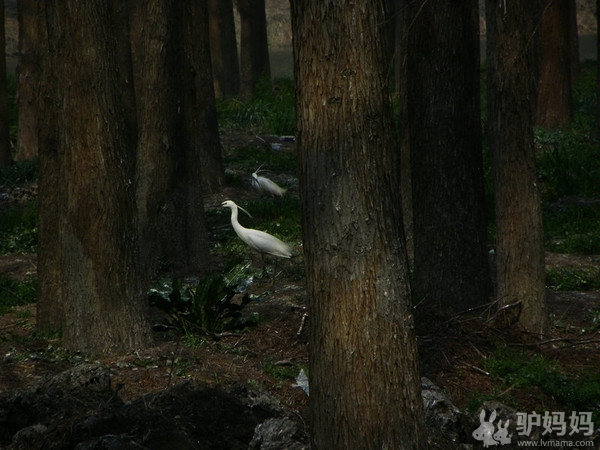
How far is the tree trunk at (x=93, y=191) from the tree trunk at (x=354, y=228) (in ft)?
10.2

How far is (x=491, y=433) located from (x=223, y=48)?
22844mm

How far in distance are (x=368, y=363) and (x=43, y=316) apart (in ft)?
16.1

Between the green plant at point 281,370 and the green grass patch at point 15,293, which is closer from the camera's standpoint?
the green plant at point 281,370

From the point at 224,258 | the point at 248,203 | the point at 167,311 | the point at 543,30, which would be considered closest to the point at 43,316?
the point at 167,311

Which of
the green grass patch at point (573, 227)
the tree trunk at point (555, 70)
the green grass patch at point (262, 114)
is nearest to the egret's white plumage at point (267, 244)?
the green grass patch at point (573, 227)

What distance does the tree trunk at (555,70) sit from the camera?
65.7ft

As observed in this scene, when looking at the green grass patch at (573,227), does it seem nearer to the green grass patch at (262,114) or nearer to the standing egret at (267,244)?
the standing egret at (267,244)

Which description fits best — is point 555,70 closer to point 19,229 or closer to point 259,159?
point 259,159

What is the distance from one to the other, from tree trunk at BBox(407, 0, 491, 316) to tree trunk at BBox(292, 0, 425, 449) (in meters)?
3.95

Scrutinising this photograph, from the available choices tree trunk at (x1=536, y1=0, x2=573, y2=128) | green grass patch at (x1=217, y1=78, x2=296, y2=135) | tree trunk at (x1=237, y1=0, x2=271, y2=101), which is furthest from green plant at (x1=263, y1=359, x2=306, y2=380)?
tree trunk at (x1=237, y1=0, x2=271, y2=101)

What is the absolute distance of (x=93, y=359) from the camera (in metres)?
7.73

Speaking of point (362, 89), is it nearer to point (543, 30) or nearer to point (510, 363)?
point (510, 363)

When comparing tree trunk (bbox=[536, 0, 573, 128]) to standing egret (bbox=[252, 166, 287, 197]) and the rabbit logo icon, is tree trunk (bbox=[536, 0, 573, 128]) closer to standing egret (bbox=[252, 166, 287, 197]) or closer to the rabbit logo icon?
standing egret (bbox=[252, 166, 287, 197])

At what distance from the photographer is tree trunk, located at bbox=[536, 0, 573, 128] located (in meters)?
20.0
